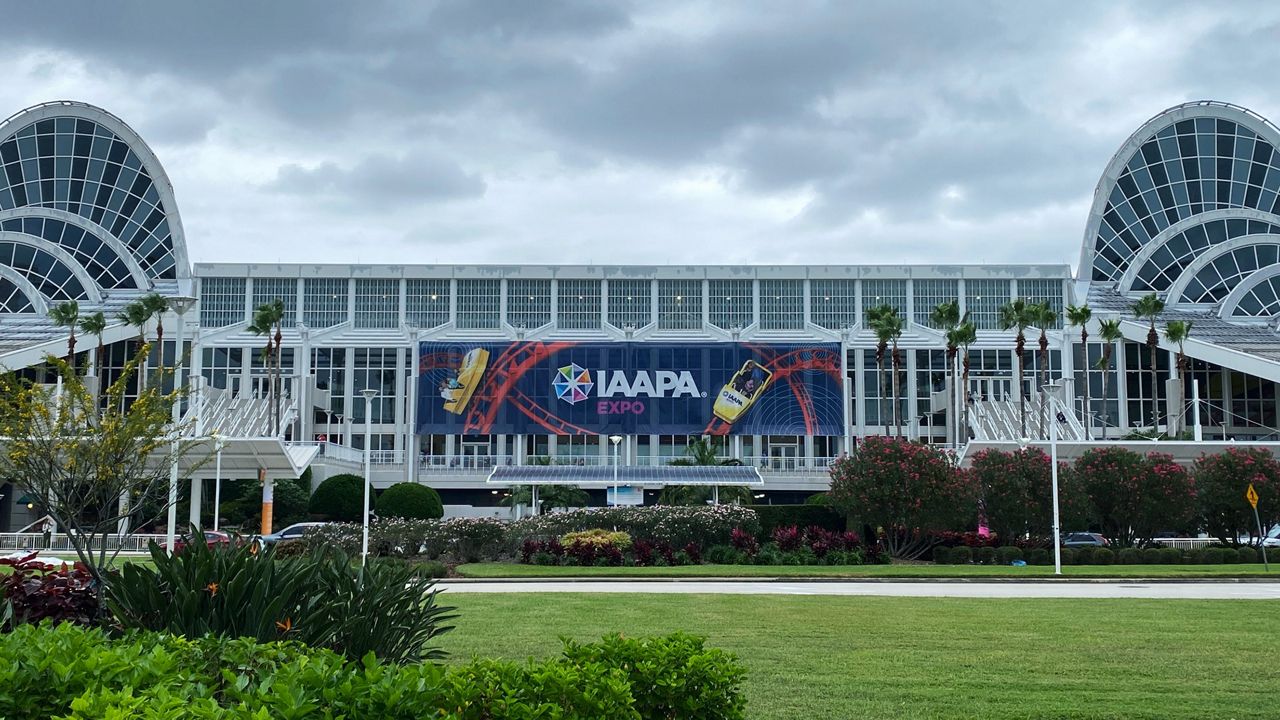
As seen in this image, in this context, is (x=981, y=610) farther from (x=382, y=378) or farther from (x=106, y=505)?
(x=382, y=378)

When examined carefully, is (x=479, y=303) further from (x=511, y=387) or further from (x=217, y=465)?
(x=217, y=465)

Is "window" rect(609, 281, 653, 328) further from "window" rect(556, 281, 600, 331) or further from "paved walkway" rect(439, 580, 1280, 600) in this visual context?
"paved walkway" rect(439, 580, 1280, 600)

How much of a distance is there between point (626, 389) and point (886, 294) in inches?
915

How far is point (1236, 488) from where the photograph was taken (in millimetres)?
44844

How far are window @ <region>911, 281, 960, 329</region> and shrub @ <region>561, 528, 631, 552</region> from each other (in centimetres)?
5465

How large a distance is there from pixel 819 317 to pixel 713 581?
2381 inches

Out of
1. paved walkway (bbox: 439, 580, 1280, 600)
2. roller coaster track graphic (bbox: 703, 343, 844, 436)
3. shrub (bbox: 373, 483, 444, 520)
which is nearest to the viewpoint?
paved walkway (bbox: 439, 580, 1280, 600)

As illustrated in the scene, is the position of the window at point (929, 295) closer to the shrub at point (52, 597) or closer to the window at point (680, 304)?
the window at point (680, 304)

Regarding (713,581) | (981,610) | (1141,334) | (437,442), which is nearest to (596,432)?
(437,442)

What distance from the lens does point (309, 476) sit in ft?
222

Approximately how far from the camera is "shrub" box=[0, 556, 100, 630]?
1106 cm

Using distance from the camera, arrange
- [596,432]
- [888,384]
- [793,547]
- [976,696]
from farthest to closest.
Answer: [888,384], [596,432], [793,547], [976,696]

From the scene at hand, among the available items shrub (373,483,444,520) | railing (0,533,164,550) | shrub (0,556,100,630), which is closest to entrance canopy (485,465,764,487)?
shrub (373,483,444,520)

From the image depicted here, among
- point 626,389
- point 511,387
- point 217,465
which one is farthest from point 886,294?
point 217,465
